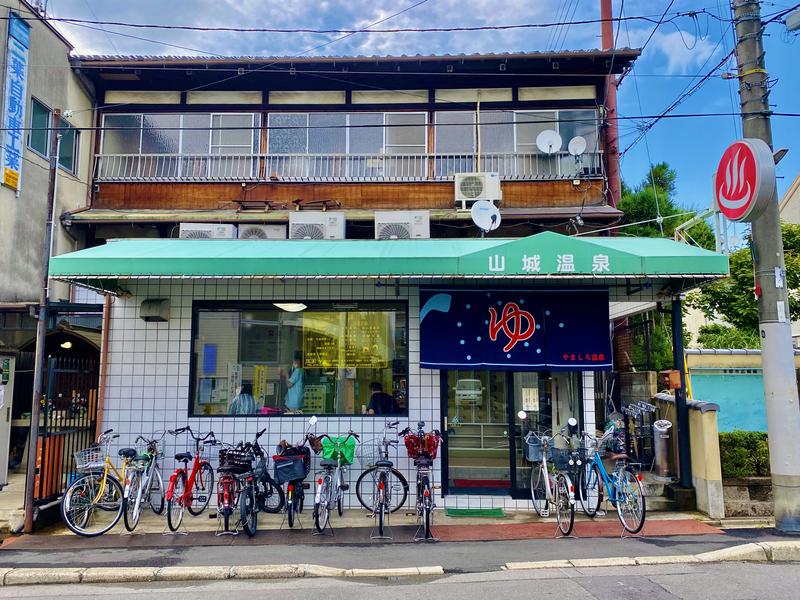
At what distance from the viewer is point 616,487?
848cm

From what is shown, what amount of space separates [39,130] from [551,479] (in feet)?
45.0

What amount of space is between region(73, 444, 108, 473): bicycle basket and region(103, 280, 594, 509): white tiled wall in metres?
0.77

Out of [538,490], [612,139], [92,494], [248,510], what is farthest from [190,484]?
[612,139]

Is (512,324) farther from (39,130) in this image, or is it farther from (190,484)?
(39,130)

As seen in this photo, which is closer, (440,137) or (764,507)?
(764,507)

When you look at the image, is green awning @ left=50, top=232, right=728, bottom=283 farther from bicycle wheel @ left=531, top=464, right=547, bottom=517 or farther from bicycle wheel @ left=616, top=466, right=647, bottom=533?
bicycle wheel @ left=531, top=464, right=547, bottom=517

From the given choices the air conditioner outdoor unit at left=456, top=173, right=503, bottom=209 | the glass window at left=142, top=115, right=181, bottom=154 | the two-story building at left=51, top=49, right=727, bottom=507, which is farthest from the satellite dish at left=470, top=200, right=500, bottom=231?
the glass window at left=142, top=115, right=181, bottom=154

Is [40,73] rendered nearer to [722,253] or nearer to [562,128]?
[562,128]

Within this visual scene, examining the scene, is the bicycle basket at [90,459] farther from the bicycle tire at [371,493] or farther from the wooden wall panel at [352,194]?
the wooden wall panel at [352,194]

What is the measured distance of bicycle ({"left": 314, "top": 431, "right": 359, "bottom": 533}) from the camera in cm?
844

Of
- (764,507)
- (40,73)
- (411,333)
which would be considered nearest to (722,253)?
(764,507)

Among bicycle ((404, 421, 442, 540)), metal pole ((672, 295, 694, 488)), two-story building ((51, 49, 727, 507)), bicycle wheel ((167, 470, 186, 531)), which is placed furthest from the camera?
metal pole ((672, 295, 694, 488))

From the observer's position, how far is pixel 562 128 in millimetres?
14969

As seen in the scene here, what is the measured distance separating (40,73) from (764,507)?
17.4 metres
